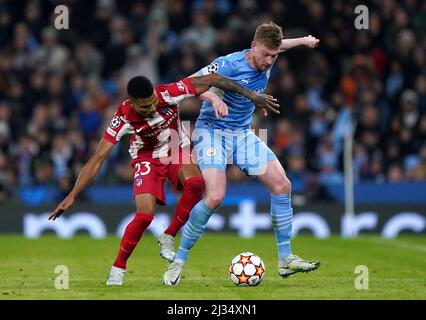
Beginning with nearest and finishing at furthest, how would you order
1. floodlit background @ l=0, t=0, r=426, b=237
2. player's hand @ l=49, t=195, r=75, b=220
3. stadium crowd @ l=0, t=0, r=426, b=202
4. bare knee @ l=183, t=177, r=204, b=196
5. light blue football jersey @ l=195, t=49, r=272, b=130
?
player's hand @ l=49, t=195, r=75, b=220 → bare knee @ l=183, t=177, r=204, b=196 → light blue football jersey @ l=195, t=49, r=272, b=130 → floodlit background @ l=0, t=0, r=426, b=237 → stadium crowd @ l=0, t=0, r=426, b=202

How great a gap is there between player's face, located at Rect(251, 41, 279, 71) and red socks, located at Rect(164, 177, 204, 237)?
1285 mm

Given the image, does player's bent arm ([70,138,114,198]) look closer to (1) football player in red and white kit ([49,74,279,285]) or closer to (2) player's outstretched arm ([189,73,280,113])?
(1) football player in red and white kit ([49,74,279,285])

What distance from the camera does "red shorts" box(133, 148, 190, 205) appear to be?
10.6m

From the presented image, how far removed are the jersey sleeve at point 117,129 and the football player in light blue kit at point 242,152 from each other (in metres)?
0.89

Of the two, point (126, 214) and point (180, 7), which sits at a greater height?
point (180, 7)

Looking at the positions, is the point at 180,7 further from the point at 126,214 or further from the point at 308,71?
the point at 126,214

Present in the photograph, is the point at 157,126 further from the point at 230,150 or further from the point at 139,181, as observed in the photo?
the point at 230,150

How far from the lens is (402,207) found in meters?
18.8

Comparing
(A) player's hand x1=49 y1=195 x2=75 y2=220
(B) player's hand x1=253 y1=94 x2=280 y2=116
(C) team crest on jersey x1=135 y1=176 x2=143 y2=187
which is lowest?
(A) player's hand x1=49 y1=195 x2=75 y2=220

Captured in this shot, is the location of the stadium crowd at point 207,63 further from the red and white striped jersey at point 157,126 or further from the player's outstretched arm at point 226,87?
the player's outstretched arm at point 226,87

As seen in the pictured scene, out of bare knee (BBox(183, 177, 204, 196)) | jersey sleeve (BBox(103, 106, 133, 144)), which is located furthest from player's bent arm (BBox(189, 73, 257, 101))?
A: bare knee (BBox(183, 177, 204, 196))

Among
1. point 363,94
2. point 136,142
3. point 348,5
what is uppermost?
point 348,5
